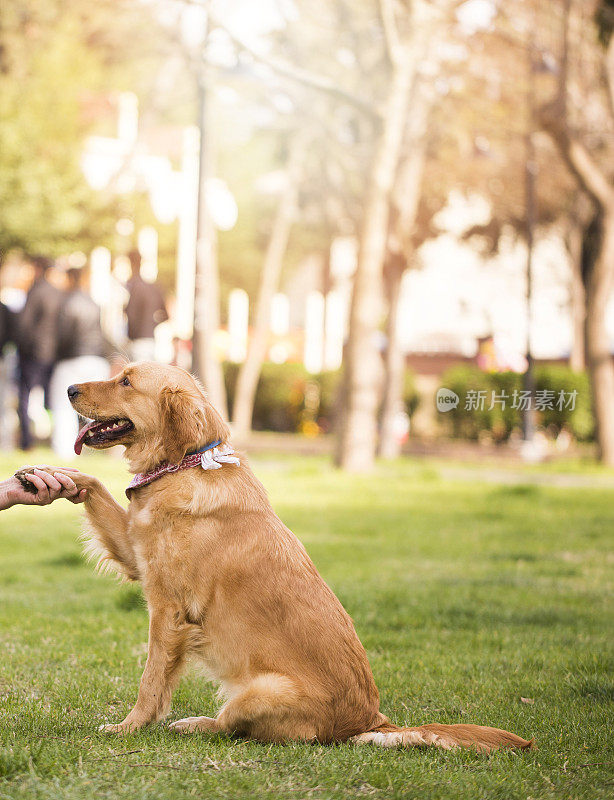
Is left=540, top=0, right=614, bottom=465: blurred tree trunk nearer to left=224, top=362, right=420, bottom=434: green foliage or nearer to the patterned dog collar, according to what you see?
left=224, top=362, right=420, bottom=434: green foliage

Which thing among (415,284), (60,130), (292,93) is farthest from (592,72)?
(415,284)

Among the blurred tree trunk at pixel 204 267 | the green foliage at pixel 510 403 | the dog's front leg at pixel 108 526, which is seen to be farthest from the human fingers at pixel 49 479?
the green foliage at pixel 510 403

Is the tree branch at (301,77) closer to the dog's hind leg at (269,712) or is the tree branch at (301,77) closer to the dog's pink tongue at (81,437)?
the dog's pink tongue at (81,437)

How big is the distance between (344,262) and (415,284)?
337 cm

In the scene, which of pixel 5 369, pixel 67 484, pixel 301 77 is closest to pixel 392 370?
pixel 301 77

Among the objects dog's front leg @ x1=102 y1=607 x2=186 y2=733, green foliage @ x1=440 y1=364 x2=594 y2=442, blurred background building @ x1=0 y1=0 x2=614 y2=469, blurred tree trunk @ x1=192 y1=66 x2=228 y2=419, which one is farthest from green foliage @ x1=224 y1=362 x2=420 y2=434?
dog's front leg @ x1=102 y1=607 x2=186 y2=733

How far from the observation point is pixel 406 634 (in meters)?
5.93

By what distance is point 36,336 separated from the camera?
14789mm

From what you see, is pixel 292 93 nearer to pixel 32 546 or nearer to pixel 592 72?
pixel 592 72

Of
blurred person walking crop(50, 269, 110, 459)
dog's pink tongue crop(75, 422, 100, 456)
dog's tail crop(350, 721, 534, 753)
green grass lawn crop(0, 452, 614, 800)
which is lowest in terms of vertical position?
green grass lawn crop(0, 452, 614, 800)

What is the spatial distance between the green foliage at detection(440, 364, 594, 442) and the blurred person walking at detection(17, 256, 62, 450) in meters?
12.2

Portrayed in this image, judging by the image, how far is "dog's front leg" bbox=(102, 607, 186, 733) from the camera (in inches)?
152

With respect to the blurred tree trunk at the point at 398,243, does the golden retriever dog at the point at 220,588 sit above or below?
below

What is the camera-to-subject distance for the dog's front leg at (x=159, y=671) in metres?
3.87
